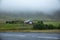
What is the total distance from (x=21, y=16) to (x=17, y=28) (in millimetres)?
189

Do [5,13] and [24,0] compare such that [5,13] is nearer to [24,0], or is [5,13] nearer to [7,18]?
[7,18]

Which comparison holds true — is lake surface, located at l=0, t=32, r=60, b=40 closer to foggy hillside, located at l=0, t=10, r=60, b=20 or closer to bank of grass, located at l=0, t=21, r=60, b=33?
bank of grass, located at l=0, t=21, r=60, b=33

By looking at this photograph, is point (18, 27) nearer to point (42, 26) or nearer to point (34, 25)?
point (34, 25)

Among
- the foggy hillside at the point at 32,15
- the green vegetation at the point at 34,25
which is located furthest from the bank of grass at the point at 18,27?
the foggy hillside at the point at 32,15

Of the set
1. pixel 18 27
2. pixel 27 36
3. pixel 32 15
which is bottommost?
pixel 27 36

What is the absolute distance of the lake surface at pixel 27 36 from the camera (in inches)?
82.7

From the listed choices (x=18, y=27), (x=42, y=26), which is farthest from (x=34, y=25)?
(x=18, y=27)

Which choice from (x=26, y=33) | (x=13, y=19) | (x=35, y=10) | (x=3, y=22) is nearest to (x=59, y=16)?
(x=35, y=10)

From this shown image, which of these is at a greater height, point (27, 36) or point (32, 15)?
point (32, 15)

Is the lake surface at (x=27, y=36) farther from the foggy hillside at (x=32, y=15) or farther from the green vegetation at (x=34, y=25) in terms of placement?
the foggy hillside at (x=32, y=15)

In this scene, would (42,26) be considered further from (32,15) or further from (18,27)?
(18,27)

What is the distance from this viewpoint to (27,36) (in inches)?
83.4

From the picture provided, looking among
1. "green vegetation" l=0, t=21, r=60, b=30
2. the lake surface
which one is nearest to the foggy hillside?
"green vegetation" l=0, t=21, r=60, b=30

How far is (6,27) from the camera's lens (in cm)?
212
